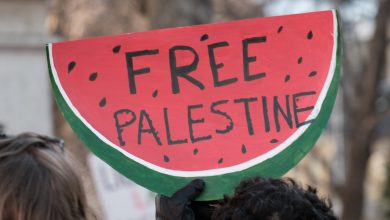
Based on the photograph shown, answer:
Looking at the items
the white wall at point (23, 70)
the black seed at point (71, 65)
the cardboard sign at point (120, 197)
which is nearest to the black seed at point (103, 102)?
the black seed at point (71, 65)

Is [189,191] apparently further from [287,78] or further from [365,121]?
[365,121]

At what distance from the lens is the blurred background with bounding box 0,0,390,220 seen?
799cm

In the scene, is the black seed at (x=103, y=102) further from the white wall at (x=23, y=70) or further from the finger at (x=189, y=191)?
the white wall at (x=23, y=70)

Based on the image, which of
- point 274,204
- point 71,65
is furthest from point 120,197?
point 274,204

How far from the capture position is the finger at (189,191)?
2486 millimetres

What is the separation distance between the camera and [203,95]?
2.69 m

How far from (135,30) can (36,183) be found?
1017cm

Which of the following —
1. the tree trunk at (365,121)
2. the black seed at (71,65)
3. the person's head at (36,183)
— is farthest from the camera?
the tree trunk at (365,121)

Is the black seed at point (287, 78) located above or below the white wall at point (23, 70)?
below

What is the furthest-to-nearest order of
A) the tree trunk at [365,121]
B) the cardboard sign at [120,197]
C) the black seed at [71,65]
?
the tree trunk at [365,121]
the cardboard sign at [120,197]
the black seed at [71,65]

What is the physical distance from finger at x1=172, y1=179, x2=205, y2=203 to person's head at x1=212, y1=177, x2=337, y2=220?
30 cm

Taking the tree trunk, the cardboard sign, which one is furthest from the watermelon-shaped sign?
the tree trunk

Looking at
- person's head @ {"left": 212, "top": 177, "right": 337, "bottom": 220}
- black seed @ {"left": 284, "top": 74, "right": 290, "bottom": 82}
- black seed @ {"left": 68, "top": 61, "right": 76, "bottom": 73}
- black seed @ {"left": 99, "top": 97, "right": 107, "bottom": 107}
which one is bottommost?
person's head @ {"left": 212, "top": 177, "right": 337, "bottom": 220}

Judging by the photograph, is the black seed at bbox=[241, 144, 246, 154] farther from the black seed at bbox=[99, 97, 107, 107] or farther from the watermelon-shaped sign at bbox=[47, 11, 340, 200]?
the black seed at bbox=[99, 97, 107, 107]
